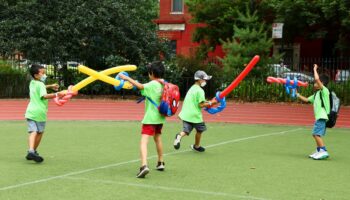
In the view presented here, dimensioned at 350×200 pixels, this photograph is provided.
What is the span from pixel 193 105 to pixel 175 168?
2227 millimetres

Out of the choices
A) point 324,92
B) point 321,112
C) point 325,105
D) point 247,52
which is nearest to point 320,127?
point 321,112

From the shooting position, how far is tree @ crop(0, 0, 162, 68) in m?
26.3

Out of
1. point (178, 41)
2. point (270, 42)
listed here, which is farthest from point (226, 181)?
point (178, 41)

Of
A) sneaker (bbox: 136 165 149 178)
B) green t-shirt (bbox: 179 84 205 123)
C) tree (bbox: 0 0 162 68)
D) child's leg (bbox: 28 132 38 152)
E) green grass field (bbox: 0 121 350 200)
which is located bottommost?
green grass field (bbox: 0 121 350 200)

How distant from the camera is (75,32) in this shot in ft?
86.4

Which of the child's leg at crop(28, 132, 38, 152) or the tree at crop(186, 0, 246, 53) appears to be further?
the tree at crop(186, 0, 246, 53)

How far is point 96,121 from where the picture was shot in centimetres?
1741

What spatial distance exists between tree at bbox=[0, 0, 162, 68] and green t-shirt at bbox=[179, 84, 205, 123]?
1557 centimetres

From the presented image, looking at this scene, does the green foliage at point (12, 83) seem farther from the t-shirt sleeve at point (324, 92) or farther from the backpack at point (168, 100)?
the backpack at point (168, 100)

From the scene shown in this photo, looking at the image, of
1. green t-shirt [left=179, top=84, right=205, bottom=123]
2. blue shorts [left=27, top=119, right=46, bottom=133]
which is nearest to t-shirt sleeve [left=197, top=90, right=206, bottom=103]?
green t-shirt [left=179, top=84, right=205, bottom=123]

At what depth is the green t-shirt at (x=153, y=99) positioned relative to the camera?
8.59 m

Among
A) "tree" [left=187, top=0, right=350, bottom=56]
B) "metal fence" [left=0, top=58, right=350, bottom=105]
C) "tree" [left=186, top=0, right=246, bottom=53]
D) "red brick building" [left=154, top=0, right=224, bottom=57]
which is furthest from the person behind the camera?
"red brick building" [left=154, top=0, right=224, bottom=57]

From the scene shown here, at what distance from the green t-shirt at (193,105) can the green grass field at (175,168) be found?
66 centimetres

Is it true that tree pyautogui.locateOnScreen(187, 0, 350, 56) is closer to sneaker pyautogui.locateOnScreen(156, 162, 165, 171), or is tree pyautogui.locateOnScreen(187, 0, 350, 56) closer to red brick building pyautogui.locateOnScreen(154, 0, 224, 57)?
red brick building pyautogui.locateOnScreen(154, 0, 224, 57)
